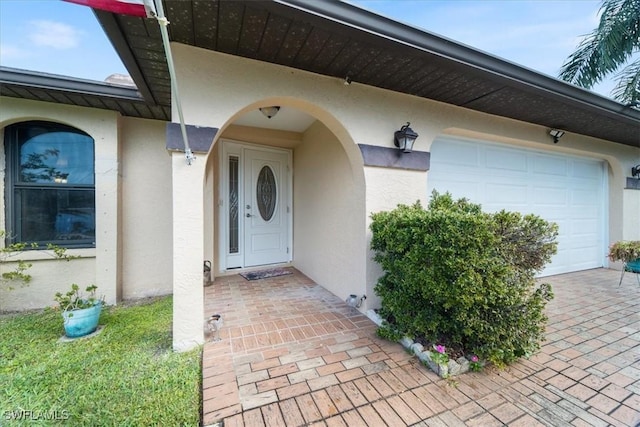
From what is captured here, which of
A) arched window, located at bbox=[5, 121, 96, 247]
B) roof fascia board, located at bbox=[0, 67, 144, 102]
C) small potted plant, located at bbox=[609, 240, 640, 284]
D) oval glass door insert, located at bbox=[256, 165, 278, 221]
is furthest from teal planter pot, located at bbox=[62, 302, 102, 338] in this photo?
small potted plant, located at bbox=[609, 240, 640, 284]

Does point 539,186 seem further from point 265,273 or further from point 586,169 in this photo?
point 265,273

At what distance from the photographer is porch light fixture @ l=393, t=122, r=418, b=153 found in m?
3.06

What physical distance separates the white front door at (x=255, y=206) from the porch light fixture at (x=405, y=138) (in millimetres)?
2935

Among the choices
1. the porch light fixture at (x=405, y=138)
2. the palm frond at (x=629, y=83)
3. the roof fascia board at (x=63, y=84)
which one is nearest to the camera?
the roof fascia board at (x=63, y=84)

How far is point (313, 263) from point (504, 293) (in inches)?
120

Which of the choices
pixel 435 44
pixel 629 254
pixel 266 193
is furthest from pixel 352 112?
pixel 629 254

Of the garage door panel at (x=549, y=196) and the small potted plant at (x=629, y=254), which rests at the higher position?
the garage door panel at (x=549, y=196)

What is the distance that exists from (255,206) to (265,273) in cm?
137

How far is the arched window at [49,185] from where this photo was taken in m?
3.38

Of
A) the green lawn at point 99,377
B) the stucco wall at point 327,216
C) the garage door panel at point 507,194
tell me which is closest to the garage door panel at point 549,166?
the garage door panel at point 507,194

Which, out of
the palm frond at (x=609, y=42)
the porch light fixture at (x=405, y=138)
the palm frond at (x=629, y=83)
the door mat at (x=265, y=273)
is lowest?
the door mat at (x=265, y=273)

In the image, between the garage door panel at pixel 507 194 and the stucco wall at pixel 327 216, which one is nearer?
the stucco wall at pixel 327 216

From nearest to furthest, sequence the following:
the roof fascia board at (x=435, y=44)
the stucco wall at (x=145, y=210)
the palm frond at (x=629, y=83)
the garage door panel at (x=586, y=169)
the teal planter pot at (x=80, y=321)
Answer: the roof fascia board at (x=435, y=44) → the teal planter pot at (x=80, y=321) → the stucco wall at (x=145, y=210) → the palm frond at (x=629, y=83) → the garage door panel at (x=586, y=169)

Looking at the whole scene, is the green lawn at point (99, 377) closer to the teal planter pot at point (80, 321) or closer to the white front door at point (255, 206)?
the teal planter pot at point (80, 321)
